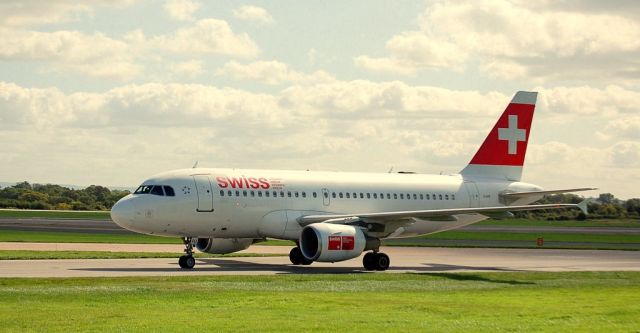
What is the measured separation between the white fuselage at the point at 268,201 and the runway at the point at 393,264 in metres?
1.59

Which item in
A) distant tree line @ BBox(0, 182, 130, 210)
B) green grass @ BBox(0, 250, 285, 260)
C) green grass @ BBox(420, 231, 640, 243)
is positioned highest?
distant tree line @ BBox(0, 182, 130, 210)

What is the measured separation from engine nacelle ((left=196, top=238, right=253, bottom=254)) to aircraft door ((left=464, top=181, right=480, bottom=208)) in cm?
1165

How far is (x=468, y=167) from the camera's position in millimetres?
51844

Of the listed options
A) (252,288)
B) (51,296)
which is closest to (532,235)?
(252,288)

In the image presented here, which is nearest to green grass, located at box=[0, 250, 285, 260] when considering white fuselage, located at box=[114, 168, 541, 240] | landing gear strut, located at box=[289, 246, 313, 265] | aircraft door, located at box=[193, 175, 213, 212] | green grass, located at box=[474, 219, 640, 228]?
white fuselage, located at box=[114, 168, 541, 240]

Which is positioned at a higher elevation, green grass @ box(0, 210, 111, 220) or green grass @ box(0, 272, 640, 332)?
green grass @ box(0, 210, 111, 220)

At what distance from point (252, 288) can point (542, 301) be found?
8112mm

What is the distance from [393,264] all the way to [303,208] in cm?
498

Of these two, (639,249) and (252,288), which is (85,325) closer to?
(252,288)

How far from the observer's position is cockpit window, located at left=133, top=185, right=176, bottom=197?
131 feet

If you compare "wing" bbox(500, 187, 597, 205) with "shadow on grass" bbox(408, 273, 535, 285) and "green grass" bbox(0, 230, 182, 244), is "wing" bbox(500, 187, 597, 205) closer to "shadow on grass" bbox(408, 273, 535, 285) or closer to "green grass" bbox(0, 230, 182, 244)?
"shadow on grass" bbox(408, 273, 535, 285)

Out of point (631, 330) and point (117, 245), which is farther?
point (117, 245)

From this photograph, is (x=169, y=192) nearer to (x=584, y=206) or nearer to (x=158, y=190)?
(x=158, y=190)

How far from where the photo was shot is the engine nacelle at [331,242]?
39.1 metres
